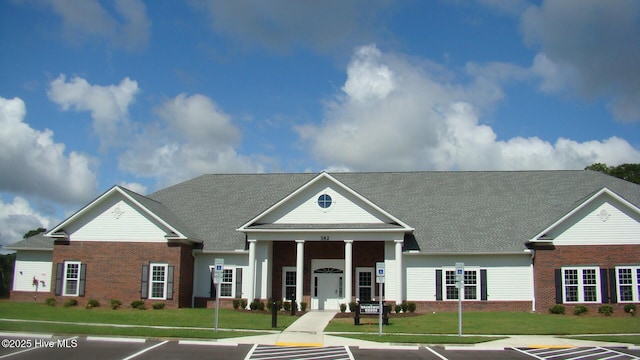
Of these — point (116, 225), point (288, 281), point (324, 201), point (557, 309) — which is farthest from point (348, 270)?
point (116, 225)

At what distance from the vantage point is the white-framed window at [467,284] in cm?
3294

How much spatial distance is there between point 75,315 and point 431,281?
1821 centimetres

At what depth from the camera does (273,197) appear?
40000 millimetres

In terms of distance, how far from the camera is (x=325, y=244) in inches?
1391

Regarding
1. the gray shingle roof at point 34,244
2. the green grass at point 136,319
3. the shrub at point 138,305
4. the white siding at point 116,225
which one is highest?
the white siding at point 116,225

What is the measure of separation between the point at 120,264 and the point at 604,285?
1017 inches

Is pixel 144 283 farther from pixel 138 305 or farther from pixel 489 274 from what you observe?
pixel 489 274

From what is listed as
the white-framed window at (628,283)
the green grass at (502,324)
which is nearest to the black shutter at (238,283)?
the green grass at (502,324)

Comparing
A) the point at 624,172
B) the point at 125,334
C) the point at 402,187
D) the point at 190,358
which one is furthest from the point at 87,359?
the point at 624,172

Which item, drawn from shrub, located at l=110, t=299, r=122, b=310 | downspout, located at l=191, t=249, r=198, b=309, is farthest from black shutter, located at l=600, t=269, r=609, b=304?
shrub, located at l=110, t=299, r=122, b=310

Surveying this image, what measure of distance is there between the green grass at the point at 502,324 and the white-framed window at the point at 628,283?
1520 mm

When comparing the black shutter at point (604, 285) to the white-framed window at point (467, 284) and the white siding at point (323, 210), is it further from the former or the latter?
the white siding at point (323, 210)

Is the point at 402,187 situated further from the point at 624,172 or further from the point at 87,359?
the point at 624,172

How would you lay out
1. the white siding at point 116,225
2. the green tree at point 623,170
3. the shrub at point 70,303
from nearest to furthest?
the shrub at point 70,303 → the white siding at point 116,225 → the green tree at point 623,170
